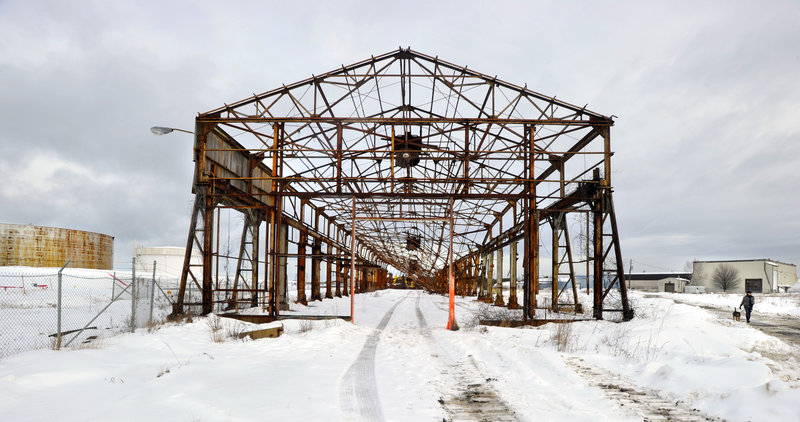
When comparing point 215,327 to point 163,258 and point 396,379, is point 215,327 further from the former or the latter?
point 163,258

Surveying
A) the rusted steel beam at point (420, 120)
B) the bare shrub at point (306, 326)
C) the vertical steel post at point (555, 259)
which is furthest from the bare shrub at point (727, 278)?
the bare shrub at point (306, 326)

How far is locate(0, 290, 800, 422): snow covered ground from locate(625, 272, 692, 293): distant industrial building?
295 ft

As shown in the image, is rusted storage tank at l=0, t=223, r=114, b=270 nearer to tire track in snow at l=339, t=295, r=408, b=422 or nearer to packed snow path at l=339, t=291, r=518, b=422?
tire track in snow at l=339, t=295, r=408, b=422

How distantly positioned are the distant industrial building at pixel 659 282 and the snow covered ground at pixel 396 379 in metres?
90.0

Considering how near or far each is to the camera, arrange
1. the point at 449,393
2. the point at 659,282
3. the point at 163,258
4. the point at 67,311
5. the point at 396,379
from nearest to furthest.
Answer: the point at 449,393 → the point at 396,379 → the point at 67,311 → the point at 163,258 → the point at 659,282

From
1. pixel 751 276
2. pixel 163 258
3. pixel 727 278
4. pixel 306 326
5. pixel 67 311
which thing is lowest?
pixel 727 278

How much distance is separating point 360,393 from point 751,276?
4025 inches

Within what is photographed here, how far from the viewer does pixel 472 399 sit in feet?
22.4

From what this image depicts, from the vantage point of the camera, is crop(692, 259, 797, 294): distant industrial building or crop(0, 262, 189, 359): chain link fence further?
crop(692, 259, 797, 294): distant industrial building

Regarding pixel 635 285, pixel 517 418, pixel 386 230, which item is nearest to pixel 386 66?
pixel 517 418

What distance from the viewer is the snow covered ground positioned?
5.96m

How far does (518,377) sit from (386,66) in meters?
13.9

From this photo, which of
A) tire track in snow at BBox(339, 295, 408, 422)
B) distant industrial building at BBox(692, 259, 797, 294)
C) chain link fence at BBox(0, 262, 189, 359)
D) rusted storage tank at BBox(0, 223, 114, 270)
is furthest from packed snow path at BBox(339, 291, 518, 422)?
distant industrial building at BBox(692, 259, 797, 294)

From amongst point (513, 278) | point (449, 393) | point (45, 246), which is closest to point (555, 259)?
point (513, 278)
